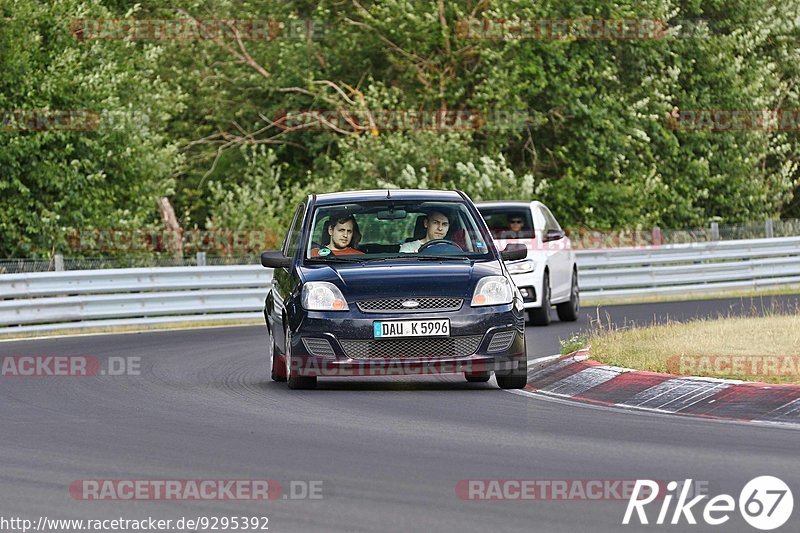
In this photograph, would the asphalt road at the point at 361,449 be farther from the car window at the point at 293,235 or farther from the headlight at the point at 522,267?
the headlight at the point at 522,267

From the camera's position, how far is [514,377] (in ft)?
44.7

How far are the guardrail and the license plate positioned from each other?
11398 mm

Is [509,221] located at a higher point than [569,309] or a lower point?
higher

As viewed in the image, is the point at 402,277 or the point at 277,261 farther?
the point at 277,261

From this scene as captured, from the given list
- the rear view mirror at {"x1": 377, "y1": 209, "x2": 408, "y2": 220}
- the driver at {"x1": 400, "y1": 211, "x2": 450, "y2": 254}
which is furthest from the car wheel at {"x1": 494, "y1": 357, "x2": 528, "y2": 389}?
the rear view mirror at {"x1": 377, "y1": 209, "x2": 408, "y2": 220}

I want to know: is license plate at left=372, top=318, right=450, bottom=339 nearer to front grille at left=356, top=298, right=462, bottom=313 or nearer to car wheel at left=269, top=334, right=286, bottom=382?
front grille at left=356, top=298, right=462, bottom=313

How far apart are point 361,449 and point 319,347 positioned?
11.2ft

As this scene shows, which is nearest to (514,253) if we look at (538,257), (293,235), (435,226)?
(435,226)

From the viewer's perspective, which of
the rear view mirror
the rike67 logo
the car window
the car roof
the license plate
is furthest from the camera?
the car window

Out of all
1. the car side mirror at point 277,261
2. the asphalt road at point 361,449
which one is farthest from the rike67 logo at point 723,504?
the car side mirror at point 277,261

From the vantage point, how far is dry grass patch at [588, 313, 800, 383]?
43.1ft

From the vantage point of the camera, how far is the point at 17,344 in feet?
69.5

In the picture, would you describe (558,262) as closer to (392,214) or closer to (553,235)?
(553,235)

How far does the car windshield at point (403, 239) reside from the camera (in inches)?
561
